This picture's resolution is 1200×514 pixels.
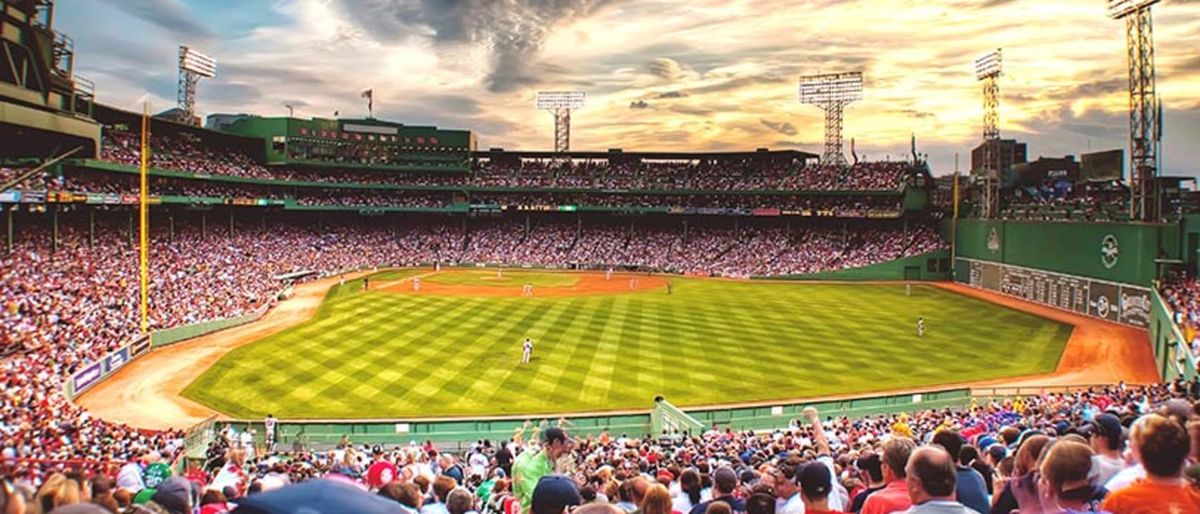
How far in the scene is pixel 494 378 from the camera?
30766 mm

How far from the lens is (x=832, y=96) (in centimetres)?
8419

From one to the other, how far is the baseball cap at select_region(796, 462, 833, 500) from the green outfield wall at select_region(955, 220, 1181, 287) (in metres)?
44.8

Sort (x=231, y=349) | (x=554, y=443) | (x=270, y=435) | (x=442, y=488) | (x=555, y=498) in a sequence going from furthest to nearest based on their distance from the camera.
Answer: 1. (x=231, y=349)
2. (x=270, y=435)
3. (x=442, y=488)
4. (x=554, y=443)
5. (x=555, y=498)

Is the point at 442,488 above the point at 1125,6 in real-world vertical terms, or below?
below

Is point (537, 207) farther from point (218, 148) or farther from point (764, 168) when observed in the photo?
point (218, 148)

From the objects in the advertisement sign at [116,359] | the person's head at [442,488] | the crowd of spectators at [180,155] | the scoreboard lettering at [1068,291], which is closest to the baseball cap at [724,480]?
the person's head at [442,488]

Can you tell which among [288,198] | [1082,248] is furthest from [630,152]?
[1082,248]

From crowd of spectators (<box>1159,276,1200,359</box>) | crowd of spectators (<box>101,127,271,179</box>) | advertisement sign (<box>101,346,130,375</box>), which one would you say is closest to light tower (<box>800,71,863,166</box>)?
crowd of spectators (<box>1159,276,1200,359</box>)

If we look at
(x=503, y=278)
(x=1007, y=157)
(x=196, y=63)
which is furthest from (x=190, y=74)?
(x=1007, y=157)

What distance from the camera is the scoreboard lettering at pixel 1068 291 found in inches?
1703

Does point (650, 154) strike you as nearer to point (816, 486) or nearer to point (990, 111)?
point (990, 111)

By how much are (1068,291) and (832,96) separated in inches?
1579

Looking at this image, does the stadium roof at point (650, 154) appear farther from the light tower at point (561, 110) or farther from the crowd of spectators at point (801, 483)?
the crowd of spectators at point (801, 483)

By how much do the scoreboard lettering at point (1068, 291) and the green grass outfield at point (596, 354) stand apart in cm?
354
